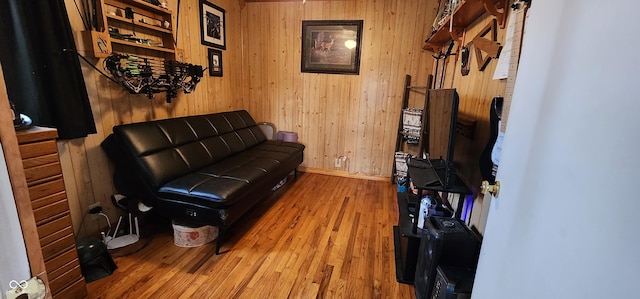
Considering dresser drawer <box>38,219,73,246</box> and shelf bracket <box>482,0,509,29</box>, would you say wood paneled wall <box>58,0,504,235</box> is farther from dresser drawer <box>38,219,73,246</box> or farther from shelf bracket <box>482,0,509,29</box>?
dresser drawer <box>38,219,73,246</box>

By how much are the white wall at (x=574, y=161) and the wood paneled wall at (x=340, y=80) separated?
9.28 ft

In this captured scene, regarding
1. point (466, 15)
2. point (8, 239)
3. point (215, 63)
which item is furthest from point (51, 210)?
point (466, 15)

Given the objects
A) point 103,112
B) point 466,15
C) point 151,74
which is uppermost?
point 466,15

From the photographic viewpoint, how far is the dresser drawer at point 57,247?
4.58 ft

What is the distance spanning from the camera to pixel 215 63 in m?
3.44

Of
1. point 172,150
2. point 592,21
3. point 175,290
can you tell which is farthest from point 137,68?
point 592,21

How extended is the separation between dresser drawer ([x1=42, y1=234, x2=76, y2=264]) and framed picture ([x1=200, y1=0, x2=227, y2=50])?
2.43 meters

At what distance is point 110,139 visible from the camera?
2.10 metres

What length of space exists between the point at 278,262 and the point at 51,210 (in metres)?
1.34

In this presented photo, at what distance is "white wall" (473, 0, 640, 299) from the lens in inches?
17.8

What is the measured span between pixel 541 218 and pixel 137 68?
2.66 m

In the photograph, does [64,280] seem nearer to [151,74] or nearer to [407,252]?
[151,74]

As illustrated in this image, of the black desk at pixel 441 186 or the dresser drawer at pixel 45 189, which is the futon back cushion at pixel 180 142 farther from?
the black desk at pixel 441 186

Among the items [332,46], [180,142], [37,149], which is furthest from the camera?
[332,46]
